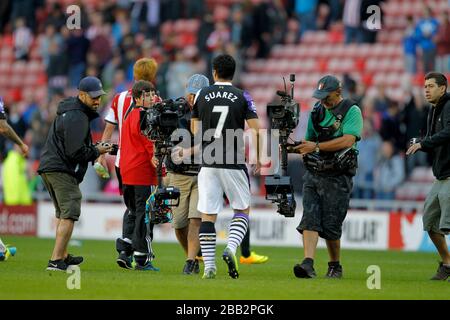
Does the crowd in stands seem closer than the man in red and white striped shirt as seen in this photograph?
No

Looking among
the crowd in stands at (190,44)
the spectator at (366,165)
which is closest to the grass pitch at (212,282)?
the spectator at (366,165)

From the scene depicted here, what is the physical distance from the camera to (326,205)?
14266mm

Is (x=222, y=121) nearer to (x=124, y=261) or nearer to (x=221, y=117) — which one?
(x=221, y=117)

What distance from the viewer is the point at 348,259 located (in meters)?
18.9

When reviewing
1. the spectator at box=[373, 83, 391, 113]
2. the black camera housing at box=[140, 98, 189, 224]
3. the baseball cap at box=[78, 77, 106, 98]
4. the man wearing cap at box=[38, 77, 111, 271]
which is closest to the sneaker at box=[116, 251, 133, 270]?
the man wearing cap at box=[38, 77, 111, 271]

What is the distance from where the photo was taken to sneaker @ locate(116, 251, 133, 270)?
15.0 metres

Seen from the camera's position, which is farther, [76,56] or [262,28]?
[76,56]

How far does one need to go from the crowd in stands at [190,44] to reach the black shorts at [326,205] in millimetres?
9942

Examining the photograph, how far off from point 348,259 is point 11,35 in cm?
1880

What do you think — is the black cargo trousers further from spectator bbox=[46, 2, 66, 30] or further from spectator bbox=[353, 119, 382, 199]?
spectator bbox=[46, 2, 66, 30]

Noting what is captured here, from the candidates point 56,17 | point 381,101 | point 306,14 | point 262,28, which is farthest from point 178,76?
point 56,17

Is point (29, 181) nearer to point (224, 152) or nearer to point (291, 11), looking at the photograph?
point (291, 11)

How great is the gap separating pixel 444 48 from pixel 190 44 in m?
8.12

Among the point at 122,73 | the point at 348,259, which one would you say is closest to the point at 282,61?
the point at 122,73
